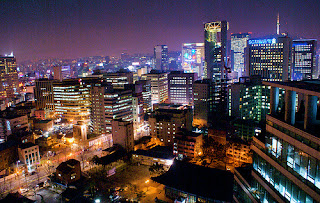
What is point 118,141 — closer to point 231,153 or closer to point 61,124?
point 231,153

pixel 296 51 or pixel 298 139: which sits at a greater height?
pixel 296 51

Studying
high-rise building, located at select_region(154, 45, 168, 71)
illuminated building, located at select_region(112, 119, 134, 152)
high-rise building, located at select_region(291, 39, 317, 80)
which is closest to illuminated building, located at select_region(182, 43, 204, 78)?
high-rise building, located at select_region(154, 45, 168, 71)

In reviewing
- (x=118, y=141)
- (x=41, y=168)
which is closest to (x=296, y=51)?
(x=118, y=141)

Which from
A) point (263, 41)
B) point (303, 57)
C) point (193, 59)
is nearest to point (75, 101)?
point (263, 41)

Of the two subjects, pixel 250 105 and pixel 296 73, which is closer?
pixel 250 105

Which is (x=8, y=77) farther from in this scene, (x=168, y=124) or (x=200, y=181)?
(x=200, y=181)

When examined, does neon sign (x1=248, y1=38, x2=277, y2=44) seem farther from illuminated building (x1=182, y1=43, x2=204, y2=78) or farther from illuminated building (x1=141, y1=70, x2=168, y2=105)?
illuminated building (x1=182, y1=43, x2=204, y2=78)

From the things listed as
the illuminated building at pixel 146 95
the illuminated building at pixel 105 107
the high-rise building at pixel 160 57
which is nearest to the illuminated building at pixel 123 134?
the illuminated building at pixel 105 107
